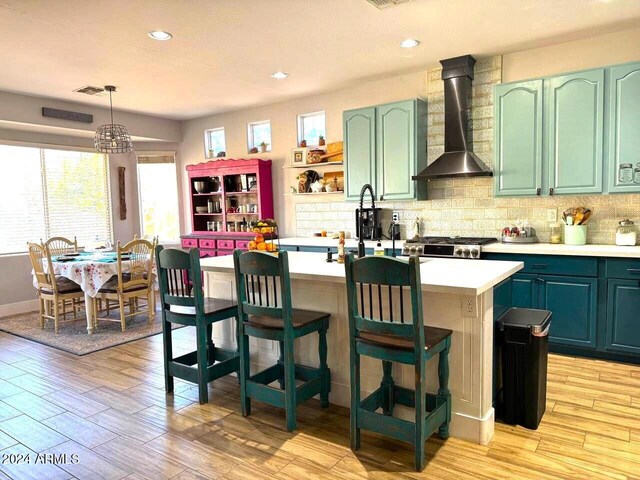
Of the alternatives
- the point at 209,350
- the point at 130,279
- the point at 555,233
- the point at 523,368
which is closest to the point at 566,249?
the point at 555,233

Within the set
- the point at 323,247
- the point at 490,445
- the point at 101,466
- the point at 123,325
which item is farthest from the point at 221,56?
the point at 490,445

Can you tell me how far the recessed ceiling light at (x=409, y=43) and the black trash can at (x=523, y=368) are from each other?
258cm

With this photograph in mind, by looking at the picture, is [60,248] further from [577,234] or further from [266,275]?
[577,234]

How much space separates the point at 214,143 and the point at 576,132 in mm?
5161

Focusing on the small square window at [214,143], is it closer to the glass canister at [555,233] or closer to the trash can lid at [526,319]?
the glass canister at [555,233]

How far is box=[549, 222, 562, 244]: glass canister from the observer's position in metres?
4.27

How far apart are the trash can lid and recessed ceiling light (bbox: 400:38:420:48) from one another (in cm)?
248

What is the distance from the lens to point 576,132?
399 cm

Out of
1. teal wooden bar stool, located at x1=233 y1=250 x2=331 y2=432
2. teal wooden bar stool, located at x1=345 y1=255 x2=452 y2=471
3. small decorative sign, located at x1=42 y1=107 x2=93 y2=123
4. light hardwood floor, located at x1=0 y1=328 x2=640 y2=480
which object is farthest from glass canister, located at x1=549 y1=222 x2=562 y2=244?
small decorative sign, located at x1=42 y1=107 x2=93 y2=123

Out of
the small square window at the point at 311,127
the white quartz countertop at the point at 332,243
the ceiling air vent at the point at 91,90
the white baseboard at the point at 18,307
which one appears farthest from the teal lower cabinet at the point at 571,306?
the white baseboard at the point at 18,307

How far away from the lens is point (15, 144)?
6105 mm

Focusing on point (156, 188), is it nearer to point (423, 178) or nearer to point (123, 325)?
point (123, 325)

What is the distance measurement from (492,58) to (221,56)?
2666 mm

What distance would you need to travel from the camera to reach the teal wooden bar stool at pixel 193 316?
302cm
